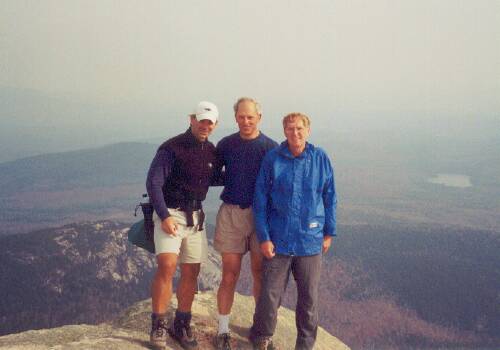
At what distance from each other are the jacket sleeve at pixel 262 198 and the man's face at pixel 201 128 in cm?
110

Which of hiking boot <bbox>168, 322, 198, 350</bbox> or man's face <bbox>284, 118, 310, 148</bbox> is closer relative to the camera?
man's face <bbox>284, 118, 310, 148</bbox>

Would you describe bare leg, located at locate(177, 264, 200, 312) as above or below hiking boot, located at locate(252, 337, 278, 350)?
above

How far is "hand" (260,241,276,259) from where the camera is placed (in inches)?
317

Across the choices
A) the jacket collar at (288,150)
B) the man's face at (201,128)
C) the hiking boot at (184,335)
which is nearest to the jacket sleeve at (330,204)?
the jacket collar at (288,150)

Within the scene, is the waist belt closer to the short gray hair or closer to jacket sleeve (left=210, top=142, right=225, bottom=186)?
jacket sleeve (left=210, top=142, right=225, bottom=186)

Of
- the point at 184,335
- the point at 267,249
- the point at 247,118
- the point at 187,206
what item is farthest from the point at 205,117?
the point at 184,335

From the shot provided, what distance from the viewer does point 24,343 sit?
348 inches

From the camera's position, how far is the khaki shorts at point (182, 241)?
792cm

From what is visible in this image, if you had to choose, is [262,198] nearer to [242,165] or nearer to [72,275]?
[242,165]

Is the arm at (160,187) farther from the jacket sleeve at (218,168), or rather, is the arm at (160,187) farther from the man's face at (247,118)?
the man's face at (247,118)

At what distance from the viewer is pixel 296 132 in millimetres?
7949

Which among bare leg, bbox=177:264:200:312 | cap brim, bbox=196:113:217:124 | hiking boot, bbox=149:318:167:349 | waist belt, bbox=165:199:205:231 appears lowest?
hiking boot, bbox=149:318:167:349

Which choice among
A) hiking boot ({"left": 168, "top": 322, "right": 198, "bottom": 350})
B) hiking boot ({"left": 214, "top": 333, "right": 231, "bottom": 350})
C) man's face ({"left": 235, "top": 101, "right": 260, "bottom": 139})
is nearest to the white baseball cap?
man's face ({"left": 235, "top": 101, "right": 260, "bottom": 139})

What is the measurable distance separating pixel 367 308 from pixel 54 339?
174783 millimetres
